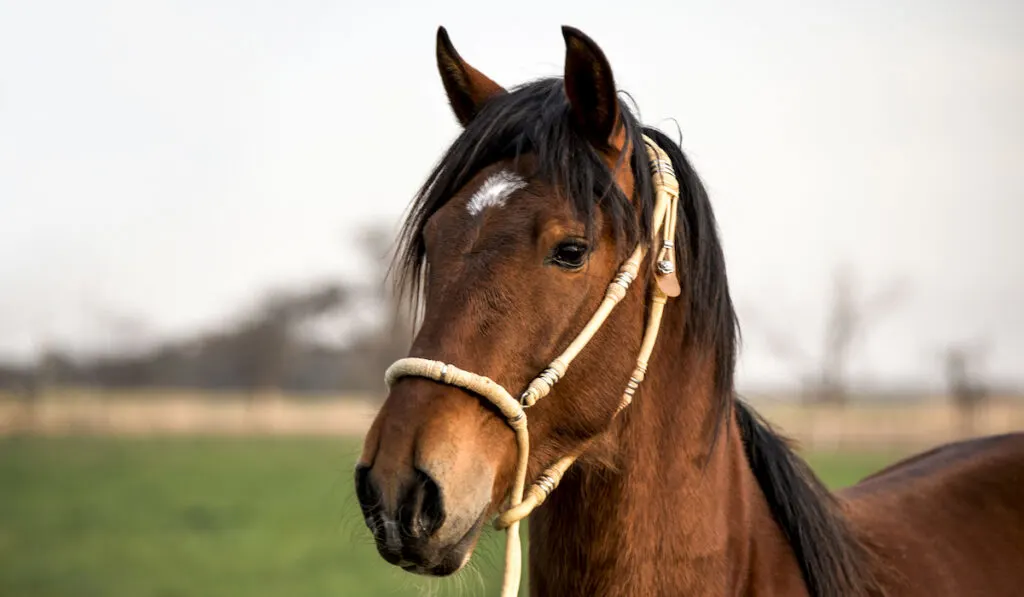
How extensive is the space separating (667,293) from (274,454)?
28.4m

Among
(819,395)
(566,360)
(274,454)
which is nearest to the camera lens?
(566,360)

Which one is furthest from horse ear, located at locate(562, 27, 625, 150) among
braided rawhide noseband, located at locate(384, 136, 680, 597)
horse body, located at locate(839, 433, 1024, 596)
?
horse body, located at locate(839, 433, 1024, 596)

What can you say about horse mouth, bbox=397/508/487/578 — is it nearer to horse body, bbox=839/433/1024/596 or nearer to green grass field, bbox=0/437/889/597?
green grass field, bbox=0/437/889/597

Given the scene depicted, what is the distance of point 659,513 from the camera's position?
9.16ft

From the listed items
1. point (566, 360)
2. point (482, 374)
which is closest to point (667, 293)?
point (566, 360)

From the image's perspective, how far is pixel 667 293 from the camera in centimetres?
272

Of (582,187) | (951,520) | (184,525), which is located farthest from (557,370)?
(184,525)

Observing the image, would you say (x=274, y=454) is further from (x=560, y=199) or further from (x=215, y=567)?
(x=560, y=199)

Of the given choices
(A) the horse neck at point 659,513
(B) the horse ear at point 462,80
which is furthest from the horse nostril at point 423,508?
(B) the horse ear at point 462,80

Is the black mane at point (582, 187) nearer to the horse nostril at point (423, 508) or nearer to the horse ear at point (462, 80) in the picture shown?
the horse ear at point (462, 80)

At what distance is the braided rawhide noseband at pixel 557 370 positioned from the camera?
240cm

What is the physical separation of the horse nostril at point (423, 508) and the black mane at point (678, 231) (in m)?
0.78

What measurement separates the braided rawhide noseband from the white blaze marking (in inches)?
13.9

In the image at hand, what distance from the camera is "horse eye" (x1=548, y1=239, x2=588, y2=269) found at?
8.45 ft
